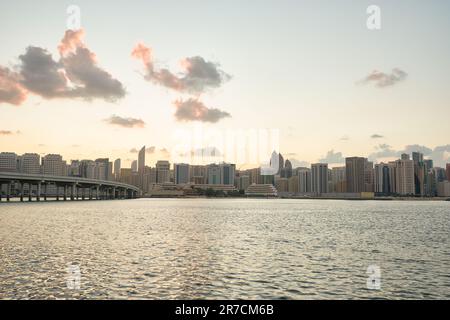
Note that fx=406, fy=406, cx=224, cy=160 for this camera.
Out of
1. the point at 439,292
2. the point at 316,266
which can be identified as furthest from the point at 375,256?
the point at 439,292

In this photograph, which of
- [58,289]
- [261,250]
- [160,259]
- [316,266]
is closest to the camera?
[58,289]

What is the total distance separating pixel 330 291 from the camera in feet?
72.4

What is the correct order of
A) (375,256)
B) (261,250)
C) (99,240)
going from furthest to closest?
(99,240)
(261,250)
(375,256)

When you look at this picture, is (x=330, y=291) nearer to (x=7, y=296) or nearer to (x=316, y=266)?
(x=316, y=266)

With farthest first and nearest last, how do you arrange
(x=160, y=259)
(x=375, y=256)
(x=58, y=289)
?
(x=375, y=256) < (x=160, y=259) < (x=58, y=289)

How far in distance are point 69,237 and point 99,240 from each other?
502cm

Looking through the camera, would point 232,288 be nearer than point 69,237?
Yes

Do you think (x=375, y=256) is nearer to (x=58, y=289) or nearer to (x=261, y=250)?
(x=261, y=250)

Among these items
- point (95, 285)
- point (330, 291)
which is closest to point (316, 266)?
point (330, 291)

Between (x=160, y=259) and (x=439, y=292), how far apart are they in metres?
19.5

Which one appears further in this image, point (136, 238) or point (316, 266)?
point (136, 238)
